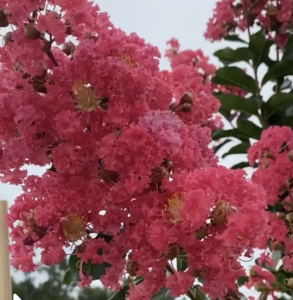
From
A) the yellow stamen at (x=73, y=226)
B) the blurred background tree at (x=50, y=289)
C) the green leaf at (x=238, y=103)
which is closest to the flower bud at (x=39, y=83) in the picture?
Answer: the yellow stamen at (x=73, y=226)

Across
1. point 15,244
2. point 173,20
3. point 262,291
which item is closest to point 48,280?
point 262,291

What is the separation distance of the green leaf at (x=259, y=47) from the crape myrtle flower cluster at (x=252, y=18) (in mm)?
38

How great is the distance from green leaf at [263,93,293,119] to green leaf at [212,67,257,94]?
6 cm

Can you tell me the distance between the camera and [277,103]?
56.6 inches

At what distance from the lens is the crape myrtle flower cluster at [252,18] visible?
1.45m

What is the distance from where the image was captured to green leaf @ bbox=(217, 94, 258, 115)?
Result: 145 centimetres

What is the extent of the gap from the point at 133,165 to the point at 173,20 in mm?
1360

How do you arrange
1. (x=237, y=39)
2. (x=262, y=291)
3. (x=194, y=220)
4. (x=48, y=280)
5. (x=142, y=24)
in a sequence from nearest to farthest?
(x=194, y=220), (x=262, y=291), (x=48, y=280), (x=237, y=39), (x=142, y=24)

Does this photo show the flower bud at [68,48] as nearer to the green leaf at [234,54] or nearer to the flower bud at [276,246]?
the flower bud at [276,246]

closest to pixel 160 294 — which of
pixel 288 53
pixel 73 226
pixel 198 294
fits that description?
pixel 198 294

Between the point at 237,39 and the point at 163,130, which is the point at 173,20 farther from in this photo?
the point at 163,130

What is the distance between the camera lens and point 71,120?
0.61 m

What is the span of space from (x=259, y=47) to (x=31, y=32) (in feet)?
3.16

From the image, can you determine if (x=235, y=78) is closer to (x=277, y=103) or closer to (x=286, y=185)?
(x=277, y=103)
